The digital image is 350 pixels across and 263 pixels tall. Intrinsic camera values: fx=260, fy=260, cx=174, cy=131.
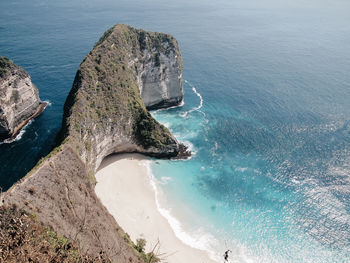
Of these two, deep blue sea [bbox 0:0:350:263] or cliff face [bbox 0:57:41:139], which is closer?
deep blue sea [bbox 0:0:350:263]

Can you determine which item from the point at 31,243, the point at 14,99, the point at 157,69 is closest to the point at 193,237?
the point at 31,243

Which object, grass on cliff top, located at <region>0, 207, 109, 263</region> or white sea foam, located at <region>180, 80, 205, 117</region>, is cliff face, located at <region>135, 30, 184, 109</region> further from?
grass on cliff top, located at <region>0, 207, 109, 263</region>

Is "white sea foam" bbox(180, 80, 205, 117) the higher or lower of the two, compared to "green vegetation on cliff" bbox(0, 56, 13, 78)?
lower

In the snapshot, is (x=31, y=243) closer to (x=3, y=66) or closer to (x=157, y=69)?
(x=3, y=66)

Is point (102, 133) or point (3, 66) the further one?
point (3, 66)

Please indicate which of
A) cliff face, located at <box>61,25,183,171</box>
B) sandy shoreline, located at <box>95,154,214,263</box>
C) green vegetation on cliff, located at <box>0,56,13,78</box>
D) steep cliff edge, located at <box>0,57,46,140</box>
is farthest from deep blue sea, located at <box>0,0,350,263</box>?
green vegetation on cliff, located at <box>0,56,13,78</box>

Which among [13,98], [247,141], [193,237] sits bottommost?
[193,237]
